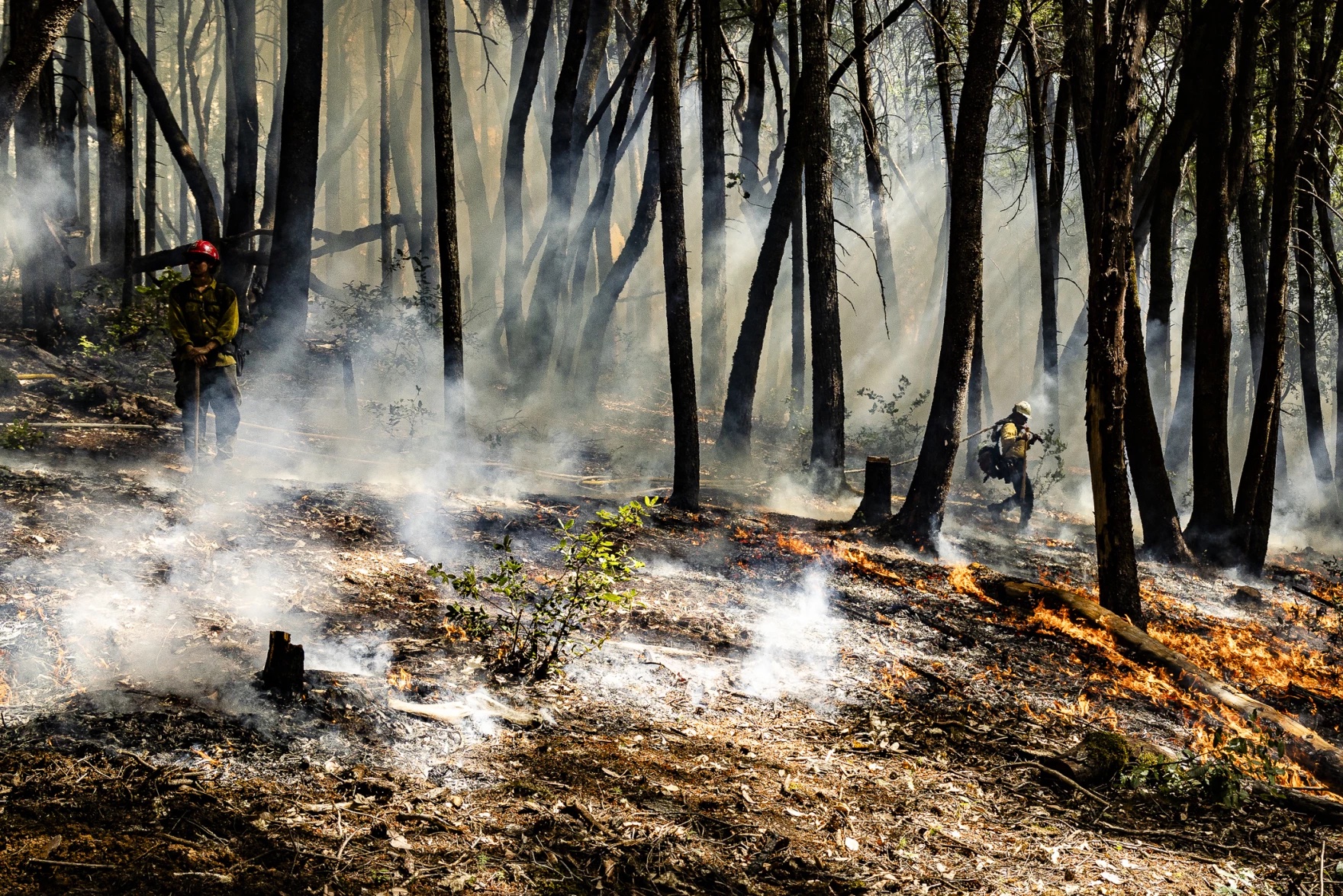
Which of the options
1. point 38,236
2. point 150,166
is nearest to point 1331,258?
point 38,236

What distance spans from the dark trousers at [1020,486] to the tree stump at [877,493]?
342cm

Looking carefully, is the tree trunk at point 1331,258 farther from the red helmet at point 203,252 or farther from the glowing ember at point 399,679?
the red helmet at point 203,252

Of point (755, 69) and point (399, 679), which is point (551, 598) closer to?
point (399, 679)

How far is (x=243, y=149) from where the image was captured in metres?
14.9

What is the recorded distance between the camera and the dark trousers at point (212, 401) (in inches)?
295

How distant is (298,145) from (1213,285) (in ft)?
37.5

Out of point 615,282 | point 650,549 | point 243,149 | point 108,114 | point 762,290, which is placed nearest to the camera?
point 650,549

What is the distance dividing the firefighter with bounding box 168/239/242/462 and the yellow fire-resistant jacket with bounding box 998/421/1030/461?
33.3 ft

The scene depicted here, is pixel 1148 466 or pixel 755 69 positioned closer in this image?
pixel 1148 466

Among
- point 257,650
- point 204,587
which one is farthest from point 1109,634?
point 204,587

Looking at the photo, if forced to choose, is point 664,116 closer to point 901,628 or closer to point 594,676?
point 901,628

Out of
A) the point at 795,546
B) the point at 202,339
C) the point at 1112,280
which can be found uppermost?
the point at 1112,280

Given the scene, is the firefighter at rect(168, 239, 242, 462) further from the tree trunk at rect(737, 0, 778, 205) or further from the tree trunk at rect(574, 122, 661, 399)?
the tree trunk at rect(574, 122, 661, 399)


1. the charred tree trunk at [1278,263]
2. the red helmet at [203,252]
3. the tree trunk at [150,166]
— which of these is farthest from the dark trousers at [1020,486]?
the tree trunk at [150,166]
